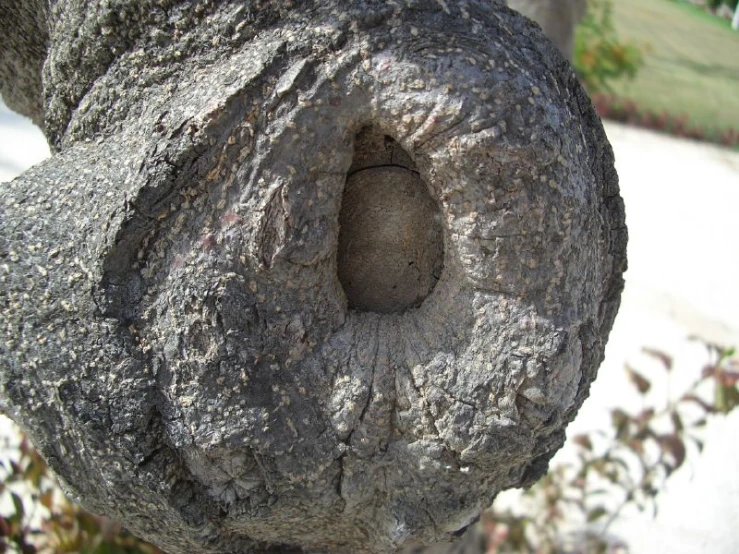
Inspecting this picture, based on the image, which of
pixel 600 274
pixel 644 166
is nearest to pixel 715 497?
pixel 600 274

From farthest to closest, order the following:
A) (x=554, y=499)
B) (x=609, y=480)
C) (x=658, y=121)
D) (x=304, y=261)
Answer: (x=658, y=121), (x=554, y=499), (x=609, y=480), (x=304, y=261)

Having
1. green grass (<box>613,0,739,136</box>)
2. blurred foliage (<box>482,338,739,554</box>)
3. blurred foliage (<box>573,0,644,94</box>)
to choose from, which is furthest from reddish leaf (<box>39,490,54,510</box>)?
green grass (<box>613,0,739,136</box>)

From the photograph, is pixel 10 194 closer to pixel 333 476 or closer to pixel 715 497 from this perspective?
pixel 333 476

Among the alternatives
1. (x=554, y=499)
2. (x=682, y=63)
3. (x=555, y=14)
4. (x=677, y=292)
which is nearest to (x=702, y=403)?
(x=554, y=499)

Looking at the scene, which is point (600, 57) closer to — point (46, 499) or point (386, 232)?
point (46, 499)

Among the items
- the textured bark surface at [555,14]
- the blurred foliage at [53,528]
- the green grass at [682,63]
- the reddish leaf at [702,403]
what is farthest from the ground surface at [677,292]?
the blurred foliage at [53,528]

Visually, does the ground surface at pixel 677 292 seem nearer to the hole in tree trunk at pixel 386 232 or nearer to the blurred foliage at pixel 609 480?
the blurred foliage at pixel 609 480
